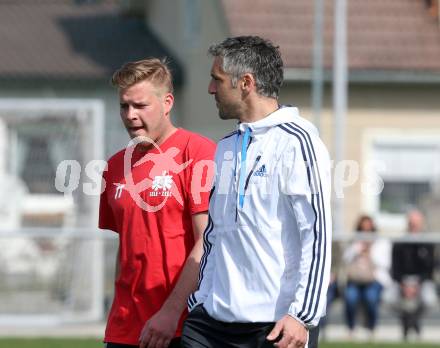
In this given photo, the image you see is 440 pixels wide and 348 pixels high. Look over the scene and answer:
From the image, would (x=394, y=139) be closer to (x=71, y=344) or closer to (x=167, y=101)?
(x=71, y=344)

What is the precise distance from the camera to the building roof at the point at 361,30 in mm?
22125

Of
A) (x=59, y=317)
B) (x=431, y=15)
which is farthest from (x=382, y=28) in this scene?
(x=59, y=317)

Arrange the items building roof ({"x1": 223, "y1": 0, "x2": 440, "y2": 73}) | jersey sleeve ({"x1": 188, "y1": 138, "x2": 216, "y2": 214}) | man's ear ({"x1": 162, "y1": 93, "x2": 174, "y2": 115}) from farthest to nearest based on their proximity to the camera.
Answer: building roof ({"x1": 223, "y1": 0, "x2": 440, "y2": 73}), man's ear ({"x1": 162, "y1": 93, "x2": 174, "y2": 115}), jersey sleeve ({"x1": 188, "y1": 138, "x2": 216, "y2": 214})

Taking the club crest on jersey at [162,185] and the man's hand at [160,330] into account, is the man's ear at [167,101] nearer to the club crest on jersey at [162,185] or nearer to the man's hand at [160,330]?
the club crest on jersey at [162,185]

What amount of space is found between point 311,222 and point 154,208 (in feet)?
3.24

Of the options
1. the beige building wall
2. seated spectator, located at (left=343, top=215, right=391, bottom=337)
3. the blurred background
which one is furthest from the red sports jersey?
the beige building wall

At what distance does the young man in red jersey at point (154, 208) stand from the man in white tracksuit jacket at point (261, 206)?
44 centimetres

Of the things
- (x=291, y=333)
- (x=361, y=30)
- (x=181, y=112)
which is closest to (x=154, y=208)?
(x=291, y=333)

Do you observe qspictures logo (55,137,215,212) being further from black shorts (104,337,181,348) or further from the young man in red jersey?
black shorts (104,337,181,348)

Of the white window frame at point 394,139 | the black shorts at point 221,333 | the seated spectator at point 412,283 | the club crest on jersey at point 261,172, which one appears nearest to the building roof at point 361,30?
the white window frame at point 394,139

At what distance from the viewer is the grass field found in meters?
13.3

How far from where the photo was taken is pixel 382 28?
22.9 metres

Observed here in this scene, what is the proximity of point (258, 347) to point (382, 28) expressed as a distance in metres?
18.3

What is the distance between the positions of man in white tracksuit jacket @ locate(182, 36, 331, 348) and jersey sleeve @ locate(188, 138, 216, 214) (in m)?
0.40
